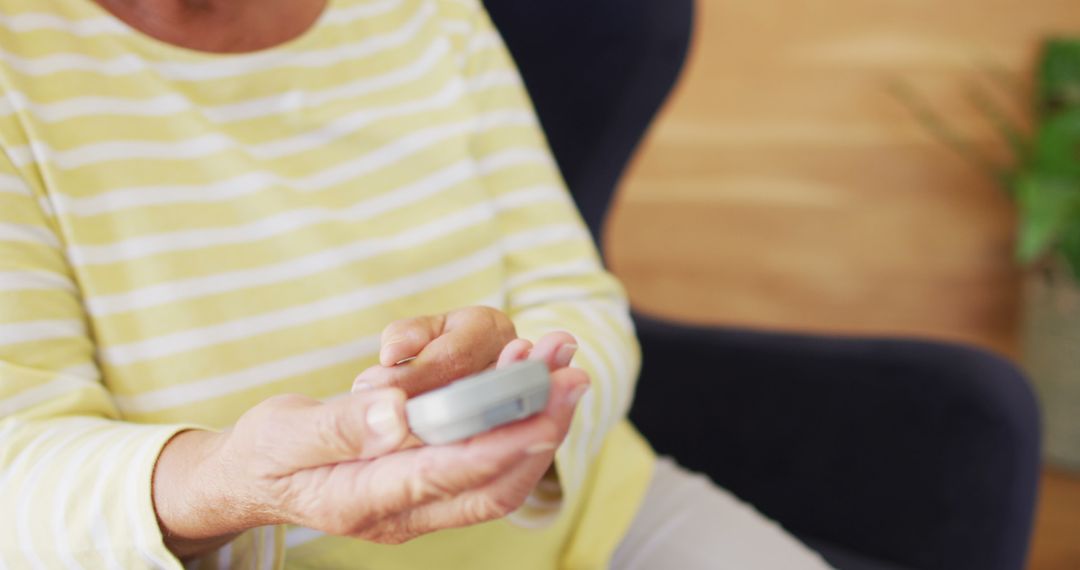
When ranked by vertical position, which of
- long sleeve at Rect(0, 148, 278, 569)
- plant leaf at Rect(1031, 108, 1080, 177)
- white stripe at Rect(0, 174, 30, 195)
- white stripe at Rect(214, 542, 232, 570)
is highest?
white stripe at Rect(0, 174, 30, 195)

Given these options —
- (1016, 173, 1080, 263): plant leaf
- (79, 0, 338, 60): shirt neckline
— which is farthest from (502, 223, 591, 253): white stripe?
(1016, 173, 1080, 263): plant leaf

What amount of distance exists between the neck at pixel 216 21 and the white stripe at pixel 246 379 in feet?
0.77

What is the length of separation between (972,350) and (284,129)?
25.7 inches

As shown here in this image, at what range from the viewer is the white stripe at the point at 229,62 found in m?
0.66

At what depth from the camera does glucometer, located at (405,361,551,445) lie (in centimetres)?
42

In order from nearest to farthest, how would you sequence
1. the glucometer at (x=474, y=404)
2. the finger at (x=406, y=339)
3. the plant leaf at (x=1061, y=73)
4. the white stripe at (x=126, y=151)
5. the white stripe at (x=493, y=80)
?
1. the glucometer at (x=474, y=404)
2. the finger at (x=406, y=339)
3. the white stripe at (x=126, y=151)
4. the white stripe at (x=493, y=80)
5. the plant leaf at (x=1061, y=73)

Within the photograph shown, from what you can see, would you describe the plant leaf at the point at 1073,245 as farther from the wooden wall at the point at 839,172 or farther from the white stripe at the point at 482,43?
the white stripe at the point at 482,43

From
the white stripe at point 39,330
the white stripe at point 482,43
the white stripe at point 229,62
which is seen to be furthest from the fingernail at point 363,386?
the white stripe at point 482,43

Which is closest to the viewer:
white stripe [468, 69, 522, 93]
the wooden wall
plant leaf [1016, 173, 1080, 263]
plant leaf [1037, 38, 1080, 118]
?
white stripe [468, 69, 522, 93]

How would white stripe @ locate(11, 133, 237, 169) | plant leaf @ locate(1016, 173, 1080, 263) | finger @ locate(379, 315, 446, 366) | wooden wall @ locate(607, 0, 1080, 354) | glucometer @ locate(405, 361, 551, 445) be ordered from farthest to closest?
wooden wall @ locate(607, 0, 1080, 354) → plant leaf @ locate(1016, 173, 1080, 263) → white stripe @ locate(11, 133, 237, 169) → finger @ locate(379, 315, 446, 366) → glucometer @ locate(405, 361, 551, 445)

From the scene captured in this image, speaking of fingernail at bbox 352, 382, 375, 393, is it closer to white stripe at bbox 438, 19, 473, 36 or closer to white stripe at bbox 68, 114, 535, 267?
white stripe at bbox 68, 114, 535, 267

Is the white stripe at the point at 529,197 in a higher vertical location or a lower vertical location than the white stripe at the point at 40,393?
lower

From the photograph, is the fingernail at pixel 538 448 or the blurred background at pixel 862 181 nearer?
the fingernail at pixel 538 448

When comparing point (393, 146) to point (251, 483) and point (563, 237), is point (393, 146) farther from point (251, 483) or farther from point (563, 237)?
point (251, 483)
